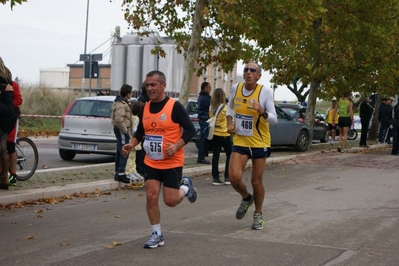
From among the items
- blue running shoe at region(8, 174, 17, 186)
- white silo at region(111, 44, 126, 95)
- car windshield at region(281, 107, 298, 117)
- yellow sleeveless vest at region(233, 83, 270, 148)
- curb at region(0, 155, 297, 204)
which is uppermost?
white silo at region(111, 44, 126, 95)

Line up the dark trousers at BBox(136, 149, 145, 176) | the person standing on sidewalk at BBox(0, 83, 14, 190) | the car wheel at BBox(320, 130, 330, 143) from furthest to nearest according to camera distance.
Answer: the car wheel at BBox(320, 130, 330, 143) → the dark trousers at BBox(136, 149, 145, 176) → the person standing on sidewalk at BBox(0, 83, 14, 190)

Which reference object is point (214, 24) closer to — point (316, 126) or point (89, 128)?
point (89, 128)

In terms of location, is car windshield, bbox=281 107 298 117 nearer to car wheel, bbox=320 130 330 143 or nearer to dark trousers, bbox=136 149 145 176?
car wheel, bbox=320 130 330 143

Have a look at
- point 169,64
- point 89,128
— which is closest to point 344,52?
point 89,128

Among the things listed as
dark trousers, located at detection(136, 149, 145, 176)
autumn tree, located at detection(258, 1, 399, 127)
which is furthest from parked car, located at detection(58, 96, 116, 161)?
autumn tree, located at detection(258, 1, 399, 127)

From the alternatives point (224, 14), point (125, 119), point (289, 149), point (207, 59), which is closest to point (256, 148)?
point (125, 119)

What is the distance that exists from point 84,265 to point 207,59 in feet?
49.0

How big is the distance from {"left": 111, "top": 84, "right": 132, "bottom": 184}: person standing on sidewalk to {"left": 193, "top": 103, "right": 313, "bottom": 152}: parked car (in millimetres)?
10119

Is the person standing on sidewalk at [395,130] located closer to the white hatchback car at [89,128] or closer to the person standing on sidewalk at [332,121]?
the person standing on sidewalk at [332,121]

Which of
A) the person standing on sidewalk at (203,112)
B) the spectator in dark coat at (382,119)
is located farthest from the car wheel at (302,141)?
the person standing on sidewalk at (203,112)

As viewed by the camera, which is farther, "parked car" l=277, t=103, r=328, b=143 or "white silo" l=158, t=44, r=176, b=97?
"white silo" l=158, t=44, r=176, b=97

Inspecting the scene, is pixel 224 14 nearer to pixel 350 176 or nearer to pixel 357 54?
pixel 350 176

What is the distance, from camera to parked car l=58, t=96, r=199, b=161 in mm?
18500

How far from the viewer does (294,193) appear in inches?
521
